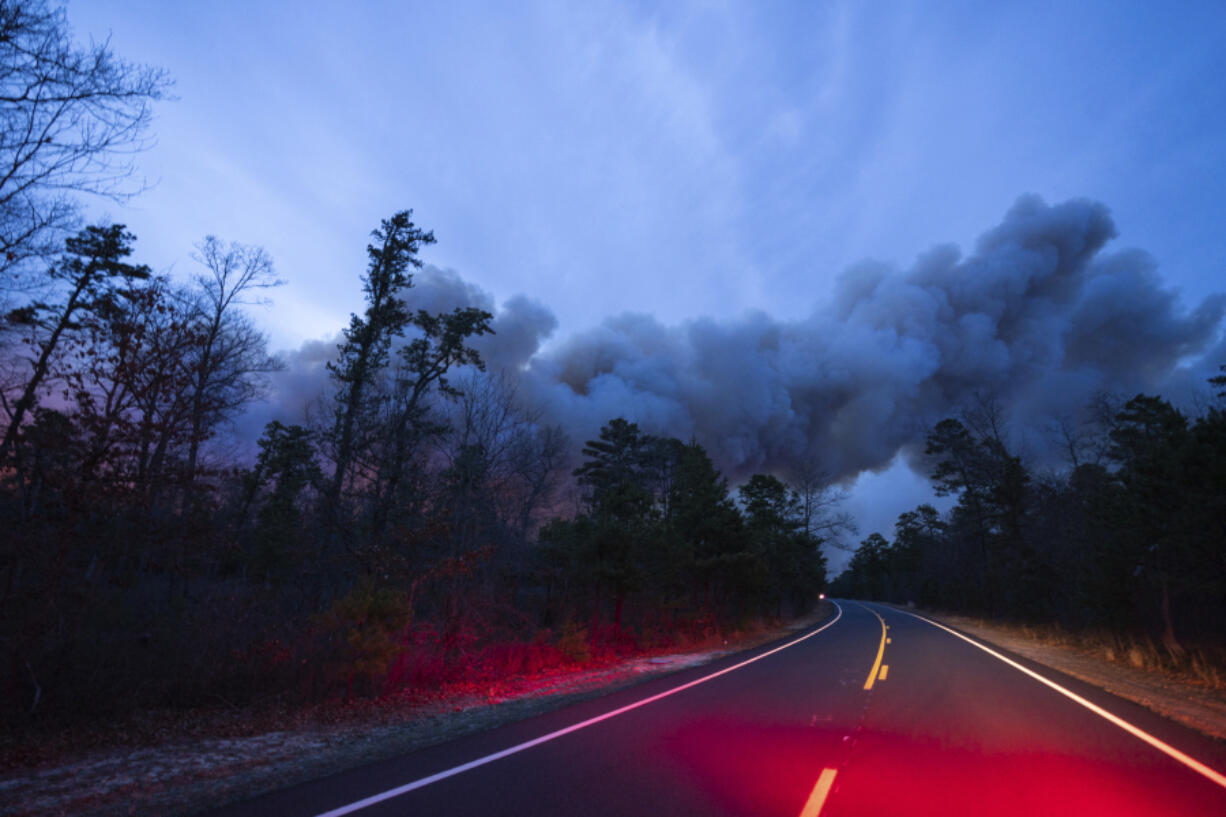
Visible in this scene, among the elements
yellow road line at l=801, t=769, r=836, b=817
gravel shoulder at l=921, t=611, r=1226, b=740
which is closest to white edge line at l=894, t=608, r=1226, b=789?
gravel shoulder at l=921, t=611, r=1226, b=740

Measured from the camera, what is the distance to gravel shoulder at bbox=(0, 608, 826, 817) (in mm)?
4730

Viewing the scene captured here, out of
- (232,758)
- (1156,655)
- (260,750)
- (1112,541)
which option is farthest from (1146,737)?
(1112,541)

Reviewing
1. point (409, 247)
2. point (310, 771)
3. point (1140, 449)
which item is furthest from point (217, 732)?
point (1140, 449)

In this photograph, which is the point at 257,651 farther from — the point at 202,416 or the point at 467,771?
the point at 467,771

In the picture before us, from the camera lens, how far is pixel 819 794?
478 cm

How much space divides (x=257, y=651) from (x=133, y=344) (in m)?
5.09

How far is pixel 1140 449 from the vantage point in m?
25.8

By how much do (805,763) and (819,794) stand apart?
95 centimetres

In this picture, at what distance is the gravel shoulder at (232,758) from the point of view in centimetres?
473

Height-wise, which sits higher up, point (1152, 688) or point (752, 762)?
point (752, 762)

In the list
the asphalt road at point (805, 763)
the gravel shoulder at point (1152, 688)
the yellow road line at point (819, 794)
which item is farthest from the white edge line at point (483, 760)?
the gravel shoulder at point (1152, 688)

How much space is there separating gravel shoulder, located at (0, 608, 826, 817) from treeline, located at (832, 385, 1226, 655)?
63.9 feet

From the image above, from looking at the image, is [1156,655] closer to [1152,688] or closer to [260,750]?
[1152,688]

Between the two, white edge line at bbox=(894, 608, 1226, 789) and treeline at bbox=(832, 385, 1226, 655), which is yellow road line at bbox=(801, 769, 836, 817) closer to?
white edge line at bbox=(894, 608, 1226, 789)
